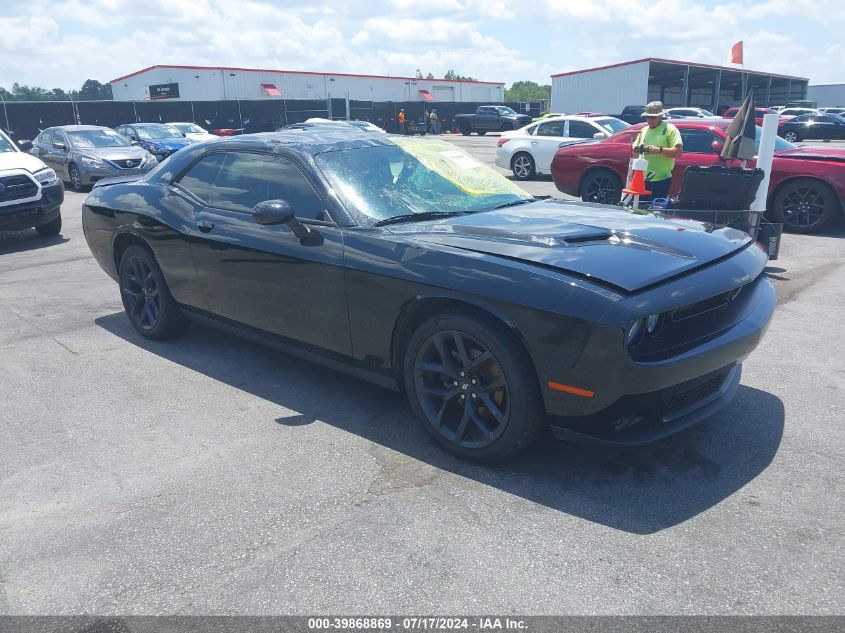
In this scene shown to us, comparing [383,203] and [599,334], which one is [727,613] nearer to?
[599,334]

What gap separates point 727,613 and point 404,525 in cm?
123

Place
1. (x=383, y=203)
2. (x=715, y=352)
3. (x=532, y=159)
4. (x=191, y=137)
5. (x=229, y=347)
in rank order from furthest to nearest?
(x=191, y=137) < (x=532, y=159) < (x=229, y=347) < (x=383, y=203) < (x=715, y=352)

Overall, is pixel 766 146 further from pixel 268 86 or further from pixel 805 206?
pixel 268 86

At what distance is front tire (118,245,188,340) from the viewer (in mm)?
5047

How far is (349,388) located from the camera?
4.30 metres

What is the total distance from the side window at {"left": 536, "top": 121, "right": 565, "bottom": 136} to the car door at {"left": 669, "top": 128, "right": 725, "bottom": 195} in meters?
5.97

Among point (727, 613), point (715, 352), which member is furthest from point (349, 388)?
point (727, 613)

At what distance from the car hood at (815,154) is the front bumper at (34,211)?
10.0m

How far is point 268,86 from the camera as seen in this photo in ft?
159

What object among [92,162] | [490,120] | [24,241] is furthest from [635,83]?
[24,241]

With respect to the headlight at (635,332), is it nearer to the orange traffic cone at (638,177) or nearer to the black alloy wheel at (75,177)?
the orange traffic cone at (638,177)

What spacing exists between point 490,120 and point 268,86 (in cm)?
1774

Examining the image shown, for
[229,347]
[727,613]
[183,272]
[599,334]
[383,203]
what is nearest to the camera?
[727,613]

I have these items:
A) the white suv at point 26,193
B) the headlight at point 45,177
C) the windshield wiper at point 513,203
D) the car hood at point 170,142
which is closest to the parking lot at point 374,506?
the windshield wiper at point 513,203
